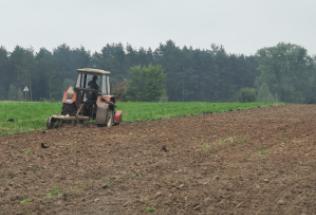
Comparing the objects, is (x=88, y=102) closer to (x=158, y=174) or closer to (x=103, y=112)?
(x=103, y=112)

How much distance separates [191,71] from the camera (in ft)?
388

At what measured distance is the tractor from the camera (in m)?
20.2

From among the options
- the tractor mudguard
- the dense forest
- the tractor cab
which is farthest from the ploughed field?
the dense forest

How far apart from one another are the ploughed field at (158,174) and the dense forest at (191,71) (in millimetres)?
86644

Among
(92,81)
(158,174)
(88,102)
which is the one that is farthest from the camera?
(92,81)

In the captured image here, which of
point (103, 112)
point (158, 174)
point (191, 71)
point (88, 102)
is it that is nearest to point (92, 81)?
point (88, 102)

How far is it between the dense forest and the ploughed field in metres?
→ 86.6

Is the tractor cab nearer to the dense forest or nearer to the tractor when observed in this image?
the tractor

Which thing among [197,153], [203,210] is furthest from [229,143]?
[203,210]

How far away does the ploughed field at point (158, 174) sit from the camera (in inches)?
303

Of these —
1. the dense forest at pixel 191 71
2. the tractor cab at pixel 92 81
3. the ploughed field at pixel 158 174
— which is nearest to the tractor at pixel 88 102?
the tractor cab at pixel 92 81

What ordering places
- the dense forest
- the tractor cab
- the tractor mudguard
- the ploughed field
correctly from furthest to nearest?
the dense forest < the tractor cab < the tractor mudguard < the ploughed field

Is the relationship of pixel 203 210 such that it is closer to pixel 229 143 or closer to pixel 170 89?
pixel 229 143

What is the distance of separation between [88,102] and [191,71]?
9792 centimetres
